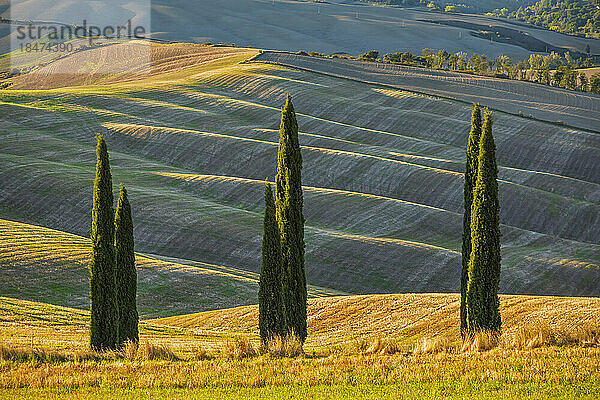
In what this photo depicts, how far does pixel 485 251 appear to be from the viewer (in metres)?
23.6

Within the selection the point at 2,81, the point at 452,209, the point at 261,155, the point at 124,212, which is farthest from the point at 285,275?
the point at 2,81

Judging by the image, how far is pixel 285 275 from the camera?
974 inches

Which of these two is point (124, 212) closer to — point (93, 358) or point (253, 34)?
point (93, 358)

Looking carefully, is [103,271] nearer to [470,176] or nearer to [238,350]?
[238,350]

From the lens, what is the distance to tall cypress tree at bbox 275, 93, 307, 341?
24594 mm

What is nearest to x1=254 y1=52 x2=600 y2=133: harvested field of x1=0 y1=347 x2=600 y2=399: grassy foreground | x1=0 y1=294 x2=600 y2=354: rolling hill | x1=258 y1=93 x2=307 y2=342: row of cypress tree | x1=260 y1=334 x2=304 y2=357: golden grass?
x1=0 y1=294 x2=600 y2=354: rolling hill

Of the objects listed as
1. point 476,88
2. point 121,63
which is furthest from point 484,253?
Answer: point 121,63

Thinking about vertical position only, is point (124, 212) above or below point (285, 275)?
above

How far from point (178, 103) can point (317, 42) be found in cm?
10192

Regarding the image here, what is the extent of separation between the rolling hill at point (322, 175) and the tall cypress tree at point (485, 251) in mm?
17671

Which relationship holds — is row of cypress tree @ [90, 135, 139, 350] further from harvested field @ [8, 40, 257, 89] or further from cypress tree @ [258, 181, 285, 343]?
harvested field @ [8, 40, 257, 89]

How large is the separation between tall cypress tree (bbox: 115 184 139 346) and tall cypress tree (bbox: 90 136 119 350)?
0.72ft

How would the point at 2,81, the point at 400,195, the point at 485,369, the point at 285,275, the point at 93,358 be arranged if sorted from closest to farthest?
the point at 485,369 < the point at 93,358 < the point at 285,275 < the point at 400,195 < the point at 2,81

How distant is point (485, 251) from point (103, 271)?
12983 millimetres
